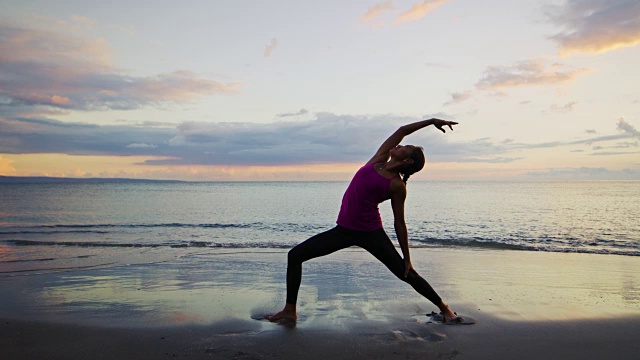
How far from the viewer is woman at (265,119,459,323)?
16.7ft

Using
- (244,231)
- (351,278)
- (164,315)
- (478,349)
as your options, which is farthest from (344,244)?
(244,231)

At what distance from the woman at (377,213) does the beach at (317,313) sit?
569 millimetres

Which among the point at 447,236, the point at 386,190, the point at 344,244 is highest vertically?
the point at 386,190

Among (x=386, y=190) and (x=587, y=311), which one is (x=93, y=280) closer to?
(x=386, y=190)

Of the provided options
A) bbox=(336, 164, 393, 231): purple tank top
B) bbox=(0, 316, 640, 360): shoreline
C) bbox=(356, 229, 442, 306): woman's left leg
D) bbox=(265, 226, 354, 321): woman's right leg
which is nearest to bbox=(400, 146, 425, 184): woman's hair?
bbox=(336, 164, 393, 231): purple tank top

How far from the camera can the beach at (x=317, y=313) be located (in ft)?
15.1

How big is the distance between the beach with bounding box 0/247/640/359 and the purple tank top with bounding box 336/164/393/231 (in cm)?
118

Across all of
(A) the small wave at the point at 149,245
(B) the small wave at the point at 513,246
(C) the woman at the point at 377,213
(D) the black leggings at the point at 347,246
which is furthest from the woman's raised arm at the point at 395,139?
(B) the small wave at the point at 513,246

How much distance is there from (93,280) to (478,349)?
6463mm

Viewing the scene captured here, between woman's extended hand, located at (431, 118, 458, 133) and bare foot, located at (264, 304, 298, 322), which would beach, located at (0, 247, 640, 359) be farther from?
woman's extended hand, located at (431, 118, 458, 133)

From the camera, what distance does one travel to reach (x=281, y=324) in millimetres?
5402

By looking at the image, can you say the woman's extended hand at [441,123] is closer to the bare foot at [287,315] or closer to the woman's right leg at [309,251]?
the woman's right leg at [309,251]

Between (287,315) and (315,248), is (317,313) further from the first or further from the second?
(315,248)

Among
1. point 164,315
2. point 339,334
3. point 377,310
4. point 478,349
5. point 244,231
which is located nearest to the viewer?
point 478,349
